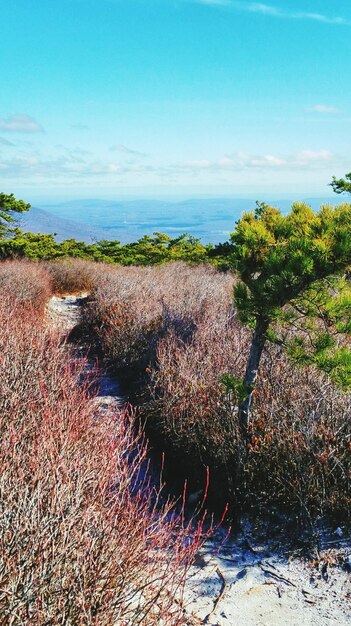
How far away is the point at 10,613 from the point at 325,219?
320cm

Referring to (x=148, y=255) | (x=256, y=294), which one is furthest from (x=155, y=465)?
(x=148, y=255)

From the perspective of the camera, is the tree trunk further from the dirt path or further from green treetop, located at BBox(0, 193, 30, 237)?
green treetop, located at BBox(0, 193, 30, 237)

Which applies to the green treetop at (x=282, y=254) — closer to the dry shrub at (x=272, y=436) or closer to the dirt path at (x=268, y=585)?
the dry shrub at (x=272, y=436)

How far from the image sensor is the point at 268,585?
356cm

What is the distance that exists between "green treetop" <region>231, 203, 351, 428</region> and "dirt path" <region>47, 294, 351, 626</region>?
1.43 metres

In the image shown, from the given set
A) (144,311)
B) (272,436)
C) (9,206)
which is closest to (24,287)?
(144,311)

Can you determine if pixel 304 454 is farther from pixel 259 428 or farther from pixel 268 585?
pixel 268 585

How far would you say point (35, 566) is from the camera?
7.02ft

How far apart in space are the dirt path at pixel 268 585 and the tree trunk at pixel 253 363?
1.10 meters

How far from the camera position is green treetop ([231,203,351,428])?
11.4 feet

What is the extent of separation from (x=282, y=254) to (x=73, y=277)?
1550cm

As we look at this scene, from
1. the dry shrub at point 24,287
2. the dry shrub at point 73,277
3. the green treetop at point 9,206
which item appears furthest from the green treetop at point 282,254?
the green treetop at point 9,206

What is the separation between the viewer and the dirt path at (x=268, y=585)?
3.22 m

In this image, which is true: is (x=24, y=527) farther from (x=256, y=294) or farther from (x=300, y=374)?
(x=300, y=374)
